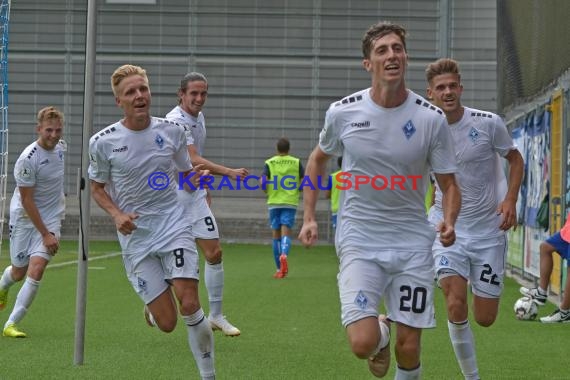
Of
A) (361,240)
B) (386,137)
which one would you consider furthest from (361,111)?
(361,240)

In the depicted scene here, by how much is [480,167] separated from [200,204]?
323 cm

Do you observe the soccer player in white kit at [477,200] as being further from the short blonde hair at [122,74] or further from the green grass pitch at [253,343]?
the short blonde hair at [122,74]

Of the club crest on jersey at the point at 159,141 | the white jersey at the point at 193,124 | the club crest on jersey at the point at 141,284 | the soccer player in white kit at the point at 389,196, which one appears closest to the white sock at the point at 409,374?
the soccer player in white kit at the point at 389,196

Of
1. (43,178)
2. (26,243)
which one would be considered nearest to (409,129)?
(43,178)

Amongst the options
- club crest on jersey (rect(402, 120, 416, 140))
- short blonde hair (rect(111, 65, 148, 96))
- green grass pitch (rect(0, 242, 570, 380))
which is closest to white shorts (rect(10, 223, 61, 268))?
green grass pitch (rect(0, 242, 570, 380))

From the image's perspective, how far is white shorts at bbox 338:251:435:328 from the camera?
6215 millimetres

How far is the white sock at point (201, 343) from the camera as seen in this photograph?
7363mm

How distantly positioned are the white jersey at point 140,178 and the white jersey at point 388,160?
173cm

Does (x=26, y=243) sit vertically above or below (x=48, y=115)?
below

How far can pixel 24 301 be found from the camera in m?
10.8

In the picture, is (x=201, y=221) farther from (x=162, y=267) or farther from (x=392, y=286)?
(x=392, y=286)

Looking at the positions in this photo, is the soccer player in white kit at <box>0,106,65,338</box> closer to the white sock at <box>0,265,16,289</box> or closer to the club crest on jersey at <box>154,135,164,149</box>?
the white sock at <box>0,265,16,289</box>

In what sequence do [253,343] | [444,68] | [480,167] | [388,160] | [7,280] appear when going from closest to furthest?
[388,160]
[444,68]
[480,167]
[253,343]
[7,280]

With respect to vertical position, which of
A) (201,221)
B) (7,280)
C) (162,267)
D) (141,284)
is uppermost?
(201,221)
